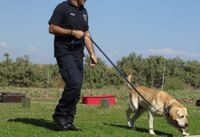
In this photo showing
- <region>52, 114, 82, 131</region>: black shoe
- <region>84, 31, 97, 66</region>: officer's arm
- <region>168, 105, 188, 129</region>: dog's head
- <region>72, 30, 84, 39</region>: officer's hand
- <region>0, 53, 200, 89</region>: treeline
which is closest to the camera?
<region>72, 30, 84, 39</region>: officer's hand

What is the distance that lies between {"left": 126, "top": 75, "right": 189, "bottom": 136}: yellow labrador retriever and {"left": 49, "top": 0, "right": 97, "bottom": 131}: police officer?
77.4 inches

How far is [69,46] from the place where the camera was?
891 centimetres

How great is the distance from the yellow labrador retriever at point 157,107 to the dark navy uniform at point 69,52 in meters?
1.98

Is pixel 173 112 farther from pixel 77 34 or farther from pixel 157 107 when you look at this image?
pixel 77 34

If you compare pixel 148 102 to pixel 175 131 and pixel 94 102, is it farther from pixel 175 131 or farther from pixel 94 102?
pixel 94 102

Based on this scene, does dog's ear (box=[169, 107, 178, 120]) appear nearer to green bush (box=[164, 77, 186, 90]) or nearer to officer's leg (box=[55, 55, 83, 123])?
officer's leg (box=[55, 55, 83, 123])

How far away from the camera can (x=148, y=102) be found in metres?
10.3

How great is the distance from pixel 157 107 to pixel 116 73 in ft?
95.1

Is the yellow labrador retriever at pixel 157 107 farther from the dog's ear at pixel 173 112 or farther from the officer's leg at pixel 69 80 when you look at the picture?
the officer's leg at pixel 69 80

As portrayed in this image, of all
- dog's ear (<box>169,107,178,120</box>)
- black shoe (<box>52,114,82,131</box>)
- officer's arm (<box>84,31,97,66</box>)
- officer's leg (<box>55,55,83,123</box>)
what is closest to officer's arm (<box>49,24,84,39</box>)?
officer's arm (<box>84,31,97,66</box>)

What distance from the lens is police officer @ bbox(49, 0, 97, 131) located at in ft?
28.7

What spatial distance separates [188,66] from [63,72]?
35.0m

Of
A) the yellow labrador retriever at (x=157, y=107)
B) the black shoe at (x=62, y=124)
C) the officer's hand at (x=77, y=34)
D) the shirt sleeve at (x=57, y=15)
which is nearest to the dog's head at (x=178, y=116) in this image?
the yellow labrador retriever at (x=157, y=107)

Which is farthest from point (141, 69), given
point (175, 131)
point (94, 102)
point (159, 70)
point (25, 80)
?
point (175, 131)
